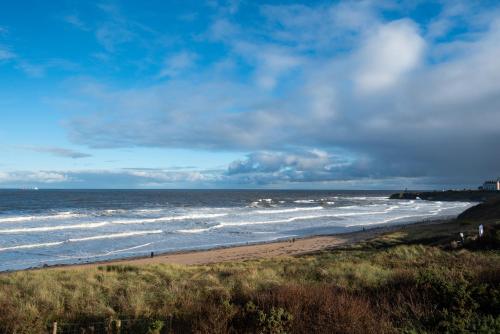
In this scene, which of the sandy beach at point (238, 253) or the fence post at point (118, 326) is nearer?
the fence post at point (118, 326)

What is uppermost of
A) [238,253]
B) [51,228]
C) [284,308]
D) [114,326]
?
[284,308]

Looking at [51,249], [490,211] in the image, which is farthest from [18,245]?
[490,211]

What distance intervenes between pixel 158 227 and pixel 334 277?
36.1 meters

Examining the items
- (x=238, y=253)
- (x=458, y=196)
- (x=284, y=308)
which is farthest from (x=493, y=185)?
(x=284, y=308)

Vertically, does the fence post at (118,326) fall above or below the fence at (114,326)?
above

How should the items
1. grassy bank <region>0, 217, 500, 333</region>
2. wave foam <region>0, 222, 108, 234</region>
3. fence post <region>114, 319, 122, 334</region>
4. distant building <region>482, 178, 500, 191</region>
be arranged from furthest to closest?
distant building <region>482, 178, 500, 191</region> → wave foam <region>0, 222, 108, 234</region> → fence post <region>114, 319, 122, 334</region> → grassy bank <region>0, 217, 500, 333</region>

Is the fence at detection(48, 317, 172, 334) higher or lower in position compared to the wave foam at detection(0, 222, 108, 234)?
higher

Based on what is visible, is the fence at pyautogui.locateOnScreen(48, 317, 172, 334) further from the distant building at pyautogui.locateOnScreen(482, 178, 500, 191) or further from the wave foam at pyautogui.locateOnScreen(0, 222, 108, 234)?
the distant building at pyautogui.locateOnScreen(482, 178, 500, 191)

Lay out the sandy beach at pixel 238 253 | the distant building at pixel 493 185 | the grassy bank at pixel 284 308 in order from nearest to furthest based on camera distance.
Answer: the grassy bank at pixel 284 308 < the sandy beach at pixel 238 253 < the distant building at pixel 493 185

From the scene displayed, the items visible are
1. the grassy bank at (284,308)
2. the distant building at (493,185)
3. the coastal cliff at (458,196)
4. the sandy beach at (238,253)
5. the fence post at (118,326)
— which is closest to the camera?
the grassy bank at (284,308)

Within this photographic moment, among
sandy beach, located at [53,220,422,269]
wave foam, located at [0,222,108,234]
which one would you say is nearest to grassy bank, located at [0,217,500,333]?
sandy beach, located at [53,220,422,269]

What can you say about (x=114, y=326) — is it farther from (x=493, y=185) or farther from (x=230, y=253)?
(x=493, y=185)

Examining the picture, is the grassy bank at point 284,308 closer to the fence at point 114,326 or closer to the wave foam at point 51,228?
the fence at point 114,326

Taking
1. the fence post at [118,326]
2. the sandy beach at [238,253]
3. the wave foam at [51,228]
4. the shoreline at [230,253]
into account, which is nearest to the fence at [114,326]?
the fence post at [118,326]
